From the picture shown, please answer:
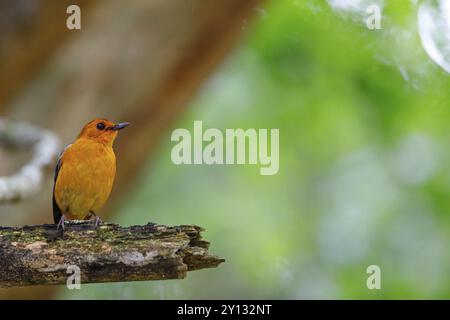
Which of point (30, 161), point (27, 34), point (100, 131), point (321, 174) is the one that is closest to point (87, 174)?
point (100, 131)

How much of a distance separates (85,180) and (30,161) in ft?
6.52

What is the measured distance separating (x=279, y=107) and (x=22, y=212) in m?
5.16

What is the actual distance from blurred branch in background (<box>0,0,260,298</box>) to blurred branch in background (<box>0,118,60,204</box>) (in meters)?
0.50

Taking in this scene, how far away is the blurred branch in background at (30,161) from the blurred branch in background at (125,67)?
503 millimetres

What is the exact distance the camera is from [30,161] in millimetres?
7297

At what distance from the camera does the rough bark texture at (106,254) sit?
3914 millimetres

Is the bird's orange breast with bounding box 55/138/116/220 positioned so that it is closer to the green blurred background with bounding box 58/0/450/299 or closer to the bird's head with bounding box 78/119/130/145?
the bird's head with bounding box 78/119/130/145

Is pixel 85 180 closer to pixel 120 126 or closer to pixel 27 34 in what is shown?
pixel 120 126

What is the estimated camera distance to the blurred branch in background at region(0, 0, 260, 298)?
Answer: 843 cm

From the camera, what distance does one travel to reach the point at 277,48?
10711 millimetres

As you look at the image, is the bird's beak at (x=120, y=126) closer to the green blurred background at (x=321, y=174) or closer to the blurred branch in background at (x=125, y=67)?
the blurred branch in background at (x=125, y=67)

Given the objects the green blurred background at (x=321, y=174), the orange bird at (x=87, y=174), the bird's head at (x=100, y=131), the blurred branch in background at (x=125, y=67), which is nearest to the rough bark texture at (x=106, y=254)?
the orange bird at (x=87, y=174)
